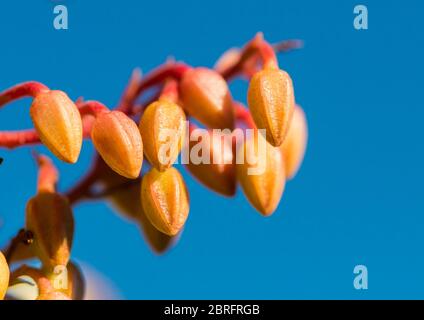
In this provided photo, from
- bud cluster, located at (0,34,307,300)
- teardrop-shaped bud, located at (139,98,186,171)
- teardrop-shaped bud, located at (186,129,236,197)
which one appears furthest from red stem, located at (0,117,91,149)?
teardrop-shaped bud, located at (186,129,236,197)

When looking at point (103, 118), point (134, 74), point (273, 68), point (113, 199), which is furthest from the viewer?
point (113, 199)

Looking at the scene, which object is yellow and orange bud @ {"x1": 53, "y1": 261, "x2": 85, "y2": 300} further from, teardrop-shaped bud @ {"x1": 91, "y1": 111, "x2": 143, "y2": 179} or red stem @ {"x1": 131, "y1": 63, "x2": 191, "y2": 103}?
red stem @ {"x1": 131, "y1": 63, "x2": 191, "y2": 103}

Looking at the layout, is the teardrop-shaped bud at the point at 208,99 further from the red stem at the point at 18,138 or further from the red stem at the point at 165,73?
the red stem at the point at 18,138

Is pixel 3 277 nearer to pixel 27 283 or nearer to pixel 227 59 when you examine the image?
pixel 27 283
